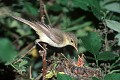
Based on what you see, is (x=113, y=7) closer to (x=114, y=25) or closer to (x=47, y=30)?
(x=114, y=25)

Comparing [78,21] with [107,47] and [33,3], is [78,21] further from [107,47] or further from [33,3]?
[107,47]

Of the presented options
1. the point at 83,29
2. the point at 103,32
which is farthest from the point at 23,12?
the point at 103,32

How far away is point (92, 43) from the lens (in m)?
3.88

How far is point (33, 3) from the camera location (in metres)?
5.44

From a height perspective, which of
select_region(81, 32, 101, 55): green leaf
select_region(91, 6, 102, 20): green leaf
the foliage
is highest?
select_region(91, 6, 102, 20): green leaf

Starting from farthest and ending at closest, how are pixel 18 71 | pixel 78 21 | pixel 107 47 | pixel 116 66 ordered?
pixel 78 21 < pixel 107 47 < pixel 116 66 < pixel 18 71

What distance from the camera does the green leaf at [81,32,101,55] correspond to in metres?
3.86

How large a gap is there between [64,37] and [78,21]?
88 cm

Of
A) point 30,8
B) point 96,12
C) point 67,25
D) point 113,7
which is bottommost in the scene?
point 67,25

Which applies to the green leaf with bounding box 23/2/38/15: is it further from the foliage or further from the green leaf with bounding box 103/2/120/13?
the green leaf with bounding box 103/2/120/13

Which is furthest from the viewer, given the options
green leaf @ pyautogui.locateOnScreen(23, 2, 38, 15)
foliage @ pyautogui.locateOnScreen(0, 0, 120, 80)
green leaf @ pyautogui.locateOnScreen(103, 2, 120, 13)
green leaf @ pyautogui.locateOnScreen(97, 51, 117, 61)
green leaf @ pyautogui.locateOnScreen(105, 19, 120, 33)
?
green leaf @ pyautogui.locateOnScreen(23, 2, 38, 15)

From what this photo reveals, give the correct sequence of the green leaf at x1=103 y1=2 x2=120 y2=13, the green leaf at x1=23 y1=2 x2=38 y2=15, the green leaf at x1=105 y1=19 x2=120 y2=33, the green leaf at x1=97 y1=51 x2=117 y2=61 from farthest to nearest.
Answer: the green leaf at x1=23 y1=2 x2=38 y2=15 → the green leaf at x1=103 y1=2 x2=120 y2=13 → the green leaf at x1=105 y1=19 x2=120 y2=33 → the green leaf at x1=97 y1=51 x2=117 y2=61

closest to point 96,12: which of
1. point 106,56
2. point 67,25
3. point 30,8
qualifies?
point 106,56

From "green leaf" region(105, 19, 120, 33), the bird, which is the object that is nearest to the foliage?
"green leaf" region(105, 19, 120, 33)
